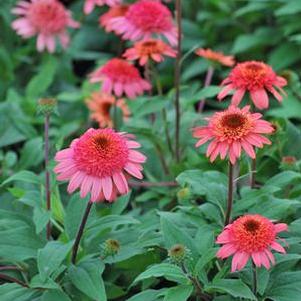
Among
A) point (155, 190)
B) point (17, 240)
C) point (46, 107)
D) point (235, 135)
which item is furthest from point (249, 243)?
point (155, 190)

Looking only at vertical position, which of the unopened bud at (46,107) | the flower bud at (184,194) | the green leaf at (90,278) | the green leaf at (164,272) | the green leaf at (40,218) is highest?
the unopened bud at (46,107)

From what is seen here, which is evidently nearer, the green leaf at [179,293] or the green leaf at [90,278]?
the green leaf at [179,293]

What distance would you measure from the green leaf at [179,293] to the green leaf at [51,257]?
0.27 metres

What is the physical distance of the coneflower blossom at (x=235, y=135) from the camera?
175 cm

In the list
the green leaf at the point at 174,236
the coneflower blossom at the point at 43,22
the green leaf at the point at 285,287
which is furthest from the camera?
the coneflower blossom at the point at 43,22

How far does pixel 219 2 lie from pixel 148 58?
1.04 metres

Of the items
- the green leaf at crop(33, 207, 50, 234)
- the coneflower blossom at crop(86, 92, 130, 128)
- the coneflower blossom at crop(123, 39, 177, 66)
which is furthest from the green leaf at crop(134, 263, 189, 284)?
the coneflower blossom at crop(86, 92, 130, 128)

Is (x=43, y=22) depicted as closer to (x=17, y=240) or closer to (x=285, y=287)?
(x=17, y=240)

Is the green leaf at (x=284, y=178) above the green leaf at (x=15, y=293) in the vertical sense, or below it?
above

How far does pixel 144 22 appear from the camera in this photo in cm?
250

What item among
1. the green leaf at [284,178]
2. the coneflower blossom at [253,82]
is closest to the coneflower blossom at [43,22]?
the coneflower blossom at [253,82]

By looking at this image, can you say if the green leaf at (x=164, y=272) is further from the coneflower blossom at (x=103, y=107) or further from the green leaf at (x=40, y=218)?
the coneflower blossom at (x=103, y=107)

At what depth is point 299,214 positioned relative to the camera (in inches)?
83.7

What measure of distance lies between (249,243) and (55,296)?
504 mm
